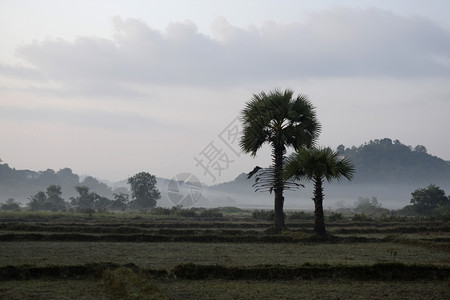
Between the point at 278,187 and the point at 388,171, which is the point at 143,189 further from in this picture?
the point at 388,171

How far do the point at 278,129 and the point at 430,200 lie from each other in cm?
3073

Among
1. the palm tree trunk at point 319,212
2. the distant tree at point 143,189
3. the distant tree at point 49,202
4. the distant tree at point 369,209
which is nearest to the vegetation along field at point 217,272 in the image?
the palm tree trunk at point 319,212

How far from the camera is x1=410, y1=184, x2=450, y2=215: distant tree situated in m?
47.8

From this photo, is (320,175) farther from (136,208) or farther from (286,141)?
(136,208)

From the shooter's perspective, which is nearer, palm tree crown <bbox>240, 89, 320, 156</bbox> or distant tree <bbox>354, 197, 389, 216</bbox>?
palm tree crown <bbox>240, 89, 320, 156</bbox>

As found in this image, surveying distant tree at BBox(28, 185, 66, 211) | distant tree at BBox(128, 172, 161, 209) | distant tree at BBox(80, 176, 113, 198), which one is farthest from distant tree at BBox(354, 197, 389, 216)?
distant tree at BBox(80, 176, 113, 198)

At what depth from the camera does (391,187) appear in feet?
585

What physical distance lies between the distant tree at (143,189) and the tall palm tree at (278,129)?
4335 centimetres

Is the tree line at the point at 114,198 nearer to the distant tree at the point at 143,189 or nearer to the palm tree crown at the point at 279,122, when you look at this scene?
the distant tree at the point at 143,189

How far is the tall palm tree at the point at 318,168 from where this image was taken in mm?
21141

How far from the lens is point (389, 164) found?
178750 mm

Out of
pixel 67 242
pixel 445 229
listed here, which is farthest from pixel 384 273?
pixel 445 229

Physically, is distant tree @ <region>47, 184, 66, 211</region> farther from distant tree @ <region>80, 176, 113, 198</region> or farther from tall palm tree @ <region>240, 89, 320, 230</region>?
distant tree @ <region>80, 176, 113, 198</region>

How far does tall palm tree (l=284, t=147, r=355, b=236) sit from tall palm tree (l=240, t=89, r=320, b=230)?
2824 millimetres
